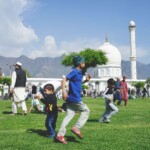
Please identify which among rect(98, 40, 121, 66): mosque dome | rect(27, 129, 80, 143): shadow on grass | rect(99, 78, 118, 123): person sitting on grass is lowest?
rect(27, 129, 80, 143): shadow on grass

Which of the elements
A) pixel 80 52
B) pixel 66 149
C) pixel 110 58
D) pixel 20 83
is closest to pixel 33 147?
pixel 66 149

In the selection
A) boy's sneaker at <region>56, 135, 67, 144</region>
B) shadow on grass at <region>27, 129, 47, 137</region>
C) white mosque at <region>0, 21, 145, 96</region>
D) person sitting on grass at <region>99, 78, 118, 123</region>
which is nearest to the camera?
boy's sneaker at <region>56, 135, 67, 144</region>

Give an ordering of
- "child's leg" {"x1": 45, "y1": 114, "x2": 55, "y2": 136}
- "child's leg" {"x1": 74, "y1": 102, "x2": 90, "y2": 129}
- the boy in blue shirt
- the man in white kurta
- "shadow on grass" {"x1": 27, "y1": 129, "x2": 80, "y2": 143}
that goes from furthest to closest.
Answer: the man in white kurta
"child's leg" {"x1": 45, "y1": 114, "x2": 55, "y2": 136}
"shadow on grass" {"x1": 27, "y1": 129, "x2": 80, "y2": 143}
"child's leg" {"x1": 74, "y1": 102, "x2": 90, "y2": 129}
the boy in blue shirt

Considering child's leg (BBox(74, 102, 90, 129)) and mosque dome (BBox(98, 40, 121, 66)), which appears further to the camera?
mosque dome (BBox(98, 40, 121, 66))

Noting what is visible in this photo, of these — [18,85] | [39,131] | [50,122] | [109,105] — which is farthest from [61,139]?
[18,85]

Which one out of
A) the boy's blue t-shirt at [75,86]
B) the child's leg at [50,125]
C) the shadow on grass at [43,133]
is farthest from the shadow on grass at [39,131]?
the boy's blue t-shirt at [75,86]

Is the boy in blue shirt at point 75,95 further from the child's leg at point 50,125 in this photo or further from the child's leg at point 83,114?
the child's leg at point 50,125

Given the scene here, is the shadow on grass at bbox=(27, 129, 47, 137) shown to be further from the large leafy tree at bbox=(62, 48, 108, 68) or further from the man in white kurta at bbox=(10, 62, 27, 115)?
the large leafy tree at bbox=(62, 48, 108, 68)

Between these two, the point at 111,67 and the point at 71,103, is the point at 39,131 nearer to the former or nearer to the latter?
the point at 71,103

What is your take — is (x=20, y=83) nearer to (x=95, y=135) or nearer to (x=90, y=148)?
(x=95, y=135)

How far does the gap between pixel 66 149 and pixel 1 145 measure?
1.29m

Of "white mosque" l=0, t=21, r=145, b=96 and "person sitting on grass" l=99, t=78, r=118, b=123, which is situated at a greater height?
"white mosque" l=0, t=21, r=145, b=96

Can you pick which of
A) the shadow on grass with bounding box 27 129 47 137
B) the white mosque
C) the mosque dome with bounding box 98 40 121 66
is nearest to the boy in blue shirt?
the shadow on grass with bounding box 27 129 47 137

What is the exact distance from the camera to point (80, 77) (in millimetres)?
7570
